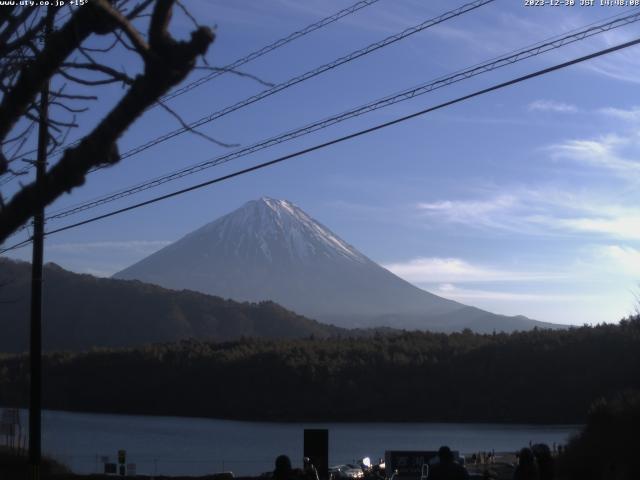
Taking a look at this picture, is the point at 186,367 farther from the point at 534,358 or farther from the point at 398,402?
the point at 534,358

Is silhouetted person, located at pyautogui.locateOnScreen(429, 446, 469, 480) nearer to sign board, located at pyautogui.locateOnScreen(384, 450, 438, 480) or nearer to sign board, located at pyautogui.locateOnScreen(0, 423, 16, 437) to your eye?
sign board, located at pyautogui.locateOnScreen(384, 450, 438, 480)

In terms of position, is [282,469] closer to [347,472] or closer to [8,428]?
[8,428]

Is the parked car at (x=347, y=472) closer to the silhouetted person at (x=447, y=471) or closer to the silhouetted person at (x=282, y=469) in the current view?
the silhouetted person at (x=447, y=471)

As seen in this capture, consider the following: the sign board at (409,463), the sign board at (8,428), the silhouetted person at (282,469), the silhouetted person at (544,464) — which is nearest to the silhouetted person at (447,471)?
the silhouetted person at (282,469)

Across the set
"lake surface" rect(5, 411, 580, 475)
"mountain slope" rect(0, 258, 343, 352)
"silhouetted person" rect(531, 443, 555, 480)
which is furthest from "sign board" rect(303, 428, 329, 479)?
"mountain slope" rect(0, 258, 343, 352)

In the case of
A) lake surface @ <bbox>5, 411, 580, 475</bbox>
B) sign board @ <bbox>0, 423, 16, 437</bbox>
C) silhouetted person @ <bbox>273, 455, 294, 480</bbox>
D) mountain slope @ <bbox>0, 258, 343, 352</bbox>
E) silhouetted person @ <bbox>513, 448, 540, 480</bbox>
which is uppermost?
mountain slope @ <bbox>0, 258, 343, 352</bbox>

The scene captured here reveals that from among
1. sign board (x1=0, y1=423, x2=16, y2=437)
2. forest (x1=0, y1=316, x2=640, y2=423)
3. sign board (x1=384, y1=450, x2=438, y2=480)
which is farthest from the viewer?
forest (x1=0, y1=316, x2=640, y2=423)
